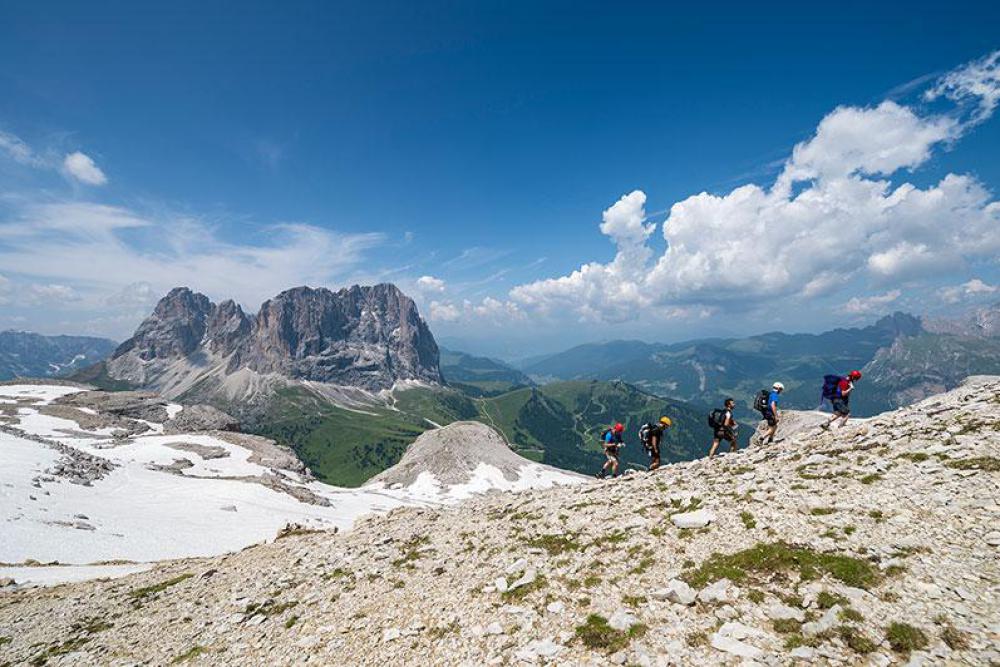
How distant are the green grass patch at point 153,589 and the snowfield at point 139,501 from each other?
1440 centimetres

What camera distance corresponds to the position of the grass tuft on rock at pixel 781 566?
39.3 ft

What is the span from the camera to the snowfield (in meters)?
43.2

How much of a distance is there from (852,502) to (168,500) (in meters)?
87.5

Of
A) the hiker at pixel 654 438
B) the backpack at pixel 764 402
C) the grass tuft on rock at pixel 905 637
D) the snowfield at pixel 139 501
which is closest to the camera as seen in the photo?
the grass tuft on rock at pixel 905 637

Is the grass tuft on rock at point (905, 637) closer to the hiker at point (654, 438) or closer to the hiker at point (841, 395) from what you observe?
the hiker at point (654, 438)

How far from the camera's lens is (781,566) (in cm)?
1298

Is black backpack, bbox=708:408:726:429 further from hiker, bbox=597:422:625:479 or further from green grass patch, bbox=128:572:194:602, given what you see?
green grass patch, bbox=128:572:194:602

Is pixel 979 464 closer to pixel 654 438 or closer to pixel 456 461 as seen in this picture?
pixel 654 438

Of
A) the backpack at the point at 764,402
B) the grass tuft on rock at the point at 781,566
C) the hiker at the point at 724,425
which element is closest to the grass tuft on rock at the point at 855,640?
the grass tuft on rock at the point at 781,566

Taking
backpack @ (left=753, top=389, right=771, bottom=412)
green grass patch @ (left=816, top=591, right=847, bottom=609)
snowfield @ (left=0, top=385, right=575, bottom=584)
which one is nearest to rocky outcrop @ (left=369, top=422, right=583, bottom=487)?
snowfield @ (left=0, top=385, right=575, bottom=584)

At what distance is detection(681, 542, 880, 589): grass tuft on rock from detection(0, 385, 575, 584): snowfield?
41873 millimetres

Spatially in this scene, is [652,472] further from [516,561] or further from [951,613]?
[951,613]

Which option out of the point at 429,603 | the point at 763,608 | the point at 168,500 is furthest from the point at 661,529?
the point at 168,500

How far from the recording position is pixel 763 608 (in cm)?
1157
